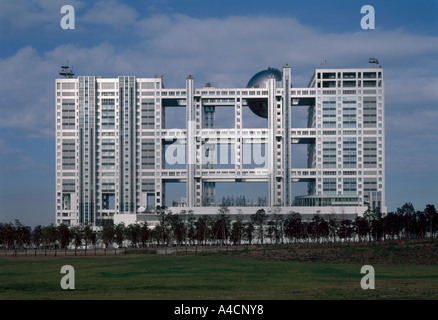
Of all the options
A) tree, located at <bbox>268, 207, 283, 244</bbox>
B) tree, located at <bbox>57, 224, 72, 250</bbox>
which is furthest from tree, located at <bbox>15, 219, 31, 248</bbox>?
tree, located at <bbox>268, 207, 283, 244</bbox>

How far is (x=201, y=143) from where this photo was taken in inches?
7618

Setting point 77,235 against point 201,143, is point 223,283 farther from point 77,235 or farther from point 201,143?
point 201,143

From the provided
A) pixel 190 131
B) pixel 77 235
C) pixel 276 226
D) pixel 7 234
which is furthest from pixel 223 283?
pixel 190 131

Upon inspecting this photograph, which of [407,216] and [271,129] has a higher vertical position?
[271,129]

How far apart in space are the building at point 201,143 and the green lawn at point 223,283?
12319 cm

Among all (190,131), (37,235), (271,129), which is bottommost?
(37,235)

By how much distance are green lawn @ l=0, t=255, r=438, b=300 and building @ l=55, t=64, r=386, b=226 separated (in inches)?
4850

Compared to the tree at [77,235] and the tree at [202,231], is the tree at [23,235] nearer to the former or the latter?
the tree at [77,235]

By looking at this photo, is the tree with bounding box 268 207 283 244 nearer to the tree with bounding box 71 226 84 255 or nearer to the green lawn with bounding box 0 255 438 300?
the tree with bounding box 71 226 84 255

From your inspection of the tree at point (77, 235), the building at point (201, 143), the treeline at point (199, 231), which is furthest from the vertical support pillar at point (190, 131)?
the tree at point (77, 235)

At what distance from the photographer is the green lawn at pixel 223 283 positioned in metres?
41.5

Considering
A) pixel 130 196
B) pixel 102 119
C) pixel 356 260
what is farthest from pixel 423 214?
pixel 102 119

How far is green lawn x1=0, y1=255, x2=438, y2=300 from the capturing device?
136ft

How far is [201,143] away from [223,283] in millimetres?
144363
